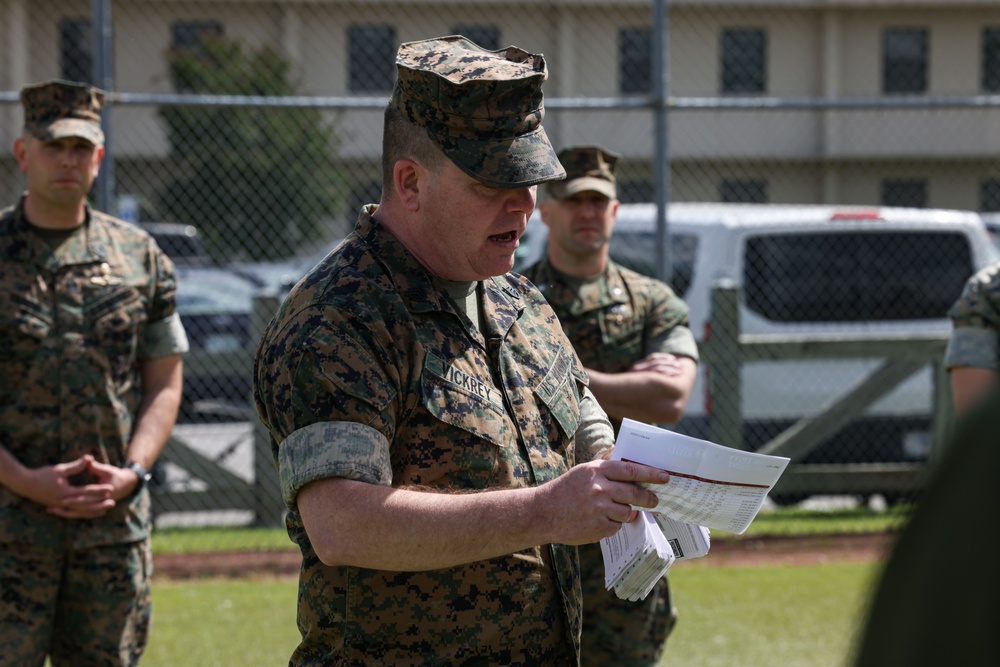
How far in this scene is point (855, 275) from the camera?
826 centimetres

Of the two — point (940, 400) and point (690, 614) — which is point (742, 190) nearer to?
point (940, 400)

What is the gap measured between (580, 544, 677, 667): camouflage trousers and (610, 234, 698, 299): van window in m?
4.23

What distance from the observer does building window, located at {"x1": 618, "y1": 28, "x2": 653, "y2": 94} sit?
21.5 m

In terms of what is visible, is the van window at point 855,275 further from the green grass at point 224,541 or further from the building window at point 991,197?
the building window at point 991,197

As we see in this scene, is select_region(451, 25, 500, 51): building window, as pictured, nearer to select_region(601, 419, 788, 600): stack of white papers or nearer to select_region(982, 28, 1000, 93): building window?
select_region(982, 28, 1000, 93): building window

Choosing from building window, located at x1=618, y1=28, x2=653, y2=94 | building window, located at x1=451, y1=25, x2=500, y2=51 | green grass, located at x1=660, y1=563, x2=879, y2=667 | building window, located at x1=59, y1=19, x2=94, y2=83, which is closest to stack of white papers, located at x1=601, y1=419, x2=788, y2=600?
green grass, located at x1=660, y1=563, x2=879, y2=667

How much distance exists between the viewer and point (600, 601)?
3779 millimetres

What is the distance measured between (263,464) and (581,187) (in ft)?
11.7

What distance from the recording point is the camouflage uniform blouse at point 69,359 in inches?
147

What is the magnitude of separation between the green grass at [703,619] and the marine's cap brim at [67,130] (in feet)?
7.94

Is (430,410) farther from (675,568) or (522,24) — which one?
(522,24)

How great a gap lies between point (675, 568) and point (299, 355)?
5164 millimetres

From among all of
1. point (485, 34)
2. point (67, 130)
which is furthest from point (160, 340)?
point (485, 34)

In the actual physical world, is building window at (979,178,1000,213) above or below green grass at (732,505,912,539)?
above
